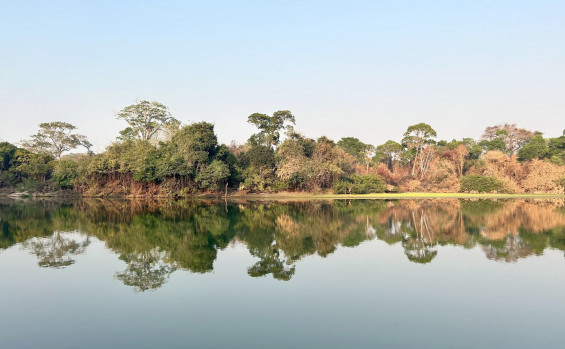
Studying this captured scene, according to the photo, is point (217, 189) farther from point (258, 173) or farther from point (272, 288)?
point (272, 288)

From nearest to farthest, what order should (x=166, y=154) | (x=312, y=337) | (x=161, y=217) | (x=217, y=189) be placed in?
1. (x=312, y=337)
2. (x=161, y=217)
3. (x=166, y=154)
4. (x=217, y=189)

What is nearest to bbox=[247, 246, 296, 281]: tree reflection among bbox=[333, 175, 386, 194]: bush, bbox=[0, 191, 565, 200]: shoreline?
bbox=[0, 191, 565, 200]: shoreline

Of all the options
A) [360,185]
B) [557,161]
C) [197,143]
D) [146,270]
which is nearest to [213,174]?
[197,143]

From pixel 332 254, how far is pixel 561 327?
5976 millimetres

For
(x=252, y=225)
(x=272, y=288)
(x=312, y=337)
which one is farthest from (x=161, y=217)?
(x=312, y=337)

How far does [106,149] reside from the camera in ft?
133

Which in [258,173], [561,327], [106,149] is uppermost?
[106,149]

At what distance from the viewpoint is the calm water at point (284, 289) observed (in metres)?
5.46

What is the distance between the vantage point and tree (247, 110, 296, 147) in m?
44.0

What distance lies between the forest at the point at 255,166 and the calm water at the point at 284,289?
75.7ft

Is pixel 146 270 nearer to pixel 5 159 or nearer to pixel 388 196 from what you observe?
pixel 388 196

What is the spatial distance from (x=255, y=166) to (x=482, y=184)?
82.6 ft

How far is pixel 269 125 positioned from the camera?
1770 inches

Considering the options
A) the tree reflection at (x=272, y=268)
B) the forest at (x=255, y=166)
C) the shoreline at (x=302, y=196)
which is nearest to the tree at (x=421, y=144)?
the forest at (x=255, y=166)
